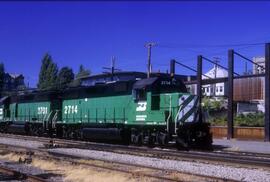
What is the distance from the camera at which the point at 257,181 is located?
41.1ft

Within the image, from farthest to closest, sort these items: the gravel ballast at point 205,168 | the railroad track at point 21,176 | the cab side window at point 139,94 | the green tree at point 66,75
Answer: the green tree at point 66,75
the cab side window at point 139,94
the gravel ballast at point 205,168
the railroad track at point 21,176

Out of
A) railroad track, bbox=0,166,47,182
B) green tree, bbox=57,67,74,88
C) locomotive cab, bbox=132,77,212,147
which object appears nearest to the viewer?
railroad track, bbox=0,166,47,182

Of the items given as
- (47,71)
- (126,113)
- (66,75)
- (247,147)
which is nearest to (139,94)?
(126,113)

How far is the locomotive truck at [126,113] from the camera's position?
23.1 metres

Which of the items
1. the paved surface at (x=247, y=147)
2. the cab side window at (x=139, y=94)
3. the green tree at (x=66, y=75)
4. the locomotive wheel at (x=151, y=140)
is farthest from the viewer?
the green tree at (x=66, y=75)

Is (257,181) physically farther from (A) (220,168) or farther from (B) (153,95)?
(B) (153,95)

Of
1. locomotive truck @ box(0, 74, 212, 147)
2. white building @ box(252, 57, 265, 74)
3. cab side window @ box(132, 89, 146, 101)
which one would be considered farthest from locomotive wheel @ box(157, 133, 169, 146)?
white building @ box(252, 57, 265, 74)

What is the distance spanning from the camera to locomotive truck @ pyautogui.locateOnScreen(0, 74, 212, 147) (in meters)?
23.1

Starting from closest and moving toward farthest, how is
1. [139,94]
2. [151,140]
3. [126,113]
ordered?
[151,140] < [139,94] < [126,113]

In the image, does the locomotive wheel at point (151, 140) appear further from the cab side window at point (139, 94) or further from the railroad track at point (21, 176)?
the railroad track at point (21, 176)

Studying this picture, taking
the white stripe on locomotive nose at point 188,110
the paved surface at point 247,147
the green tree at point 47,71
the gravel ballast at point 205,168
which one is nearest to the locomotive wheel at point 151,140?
the white stripe on locomotive nose at point 188,110

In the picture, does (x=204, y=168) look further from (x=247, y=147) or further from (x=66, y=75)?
(x=66, y=75)

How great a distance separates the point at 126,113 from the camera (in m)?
26.2

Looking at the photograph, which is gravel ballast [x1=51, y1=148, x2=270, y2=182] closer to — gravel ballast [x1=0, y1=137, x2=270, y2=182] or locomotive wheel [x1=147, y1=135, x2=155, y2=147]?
gravel ballast [x1=0, y1=137, x2=270, y2=182]
